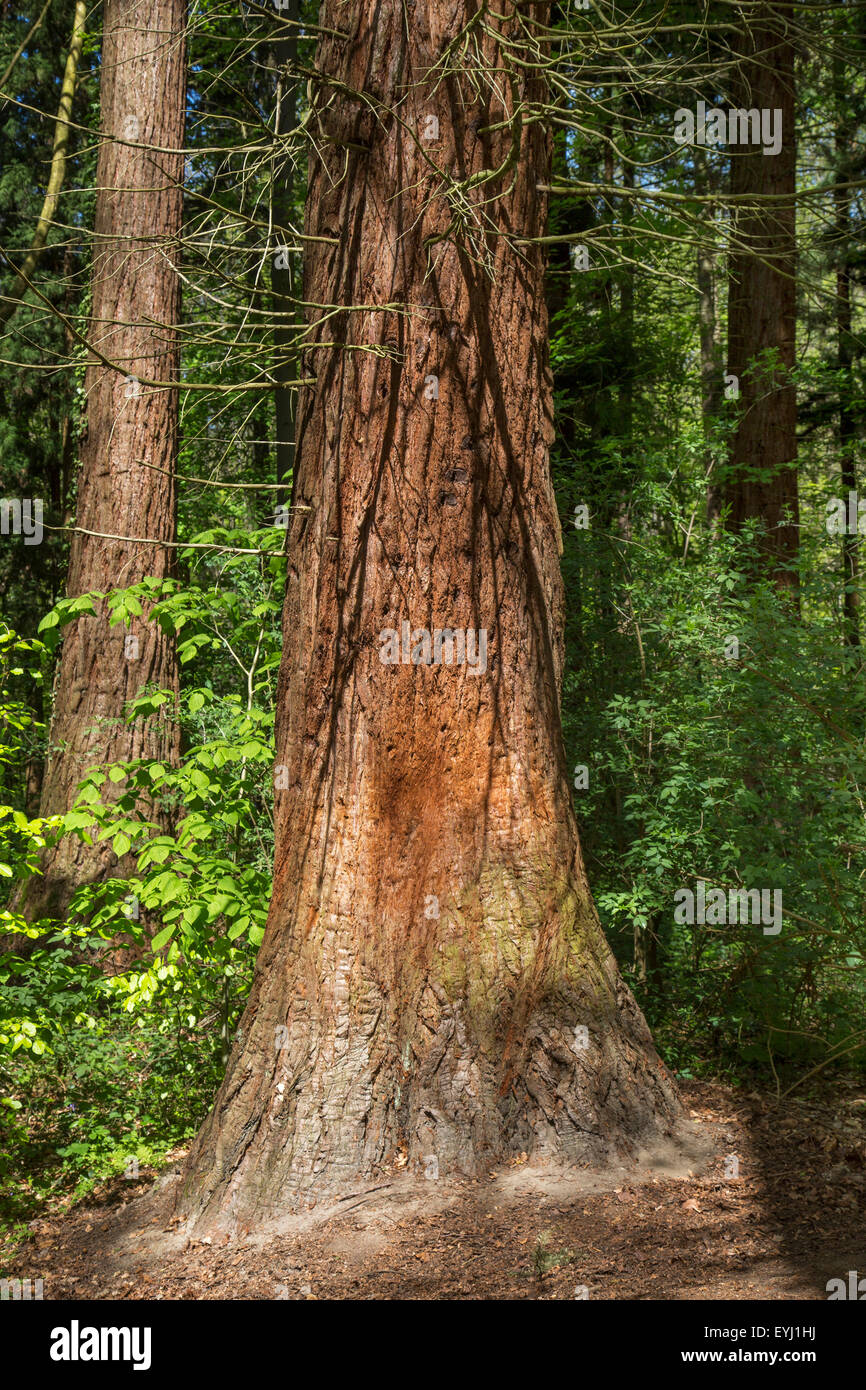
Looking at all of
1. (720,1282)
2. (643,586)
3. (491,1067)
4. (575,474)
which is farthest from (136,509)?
(720,1282)

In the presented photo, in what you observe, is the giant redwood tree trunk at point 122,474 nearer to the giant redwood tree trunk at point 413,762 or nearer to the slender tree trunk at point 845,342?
the giant redwood tree trunk at point 413,762

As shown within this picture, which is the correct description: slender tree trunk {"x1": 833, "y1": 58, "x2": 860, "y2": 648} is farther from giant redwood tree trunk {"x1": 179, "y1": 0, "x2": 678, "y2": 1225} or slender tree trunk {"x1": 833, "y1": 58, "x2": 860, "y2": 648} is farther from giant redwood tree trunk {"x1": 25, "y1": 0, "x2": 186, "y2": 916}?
giant redwood tree trunk {"x1": 25, "y1": 0, "x2": 186, "y2": 916}

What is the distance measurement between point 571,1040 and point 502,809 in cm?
93

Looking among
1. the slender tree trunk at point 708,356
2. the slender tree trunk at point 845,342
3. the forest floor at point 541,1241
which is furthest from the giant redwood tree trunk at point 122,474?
the slender tree trunk at point 845,342

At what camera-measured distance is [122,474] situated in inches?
293

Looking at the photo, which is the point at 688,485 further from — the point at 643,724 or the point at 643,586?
Result: the point at 643,724

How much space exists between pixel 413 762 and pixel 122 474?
4.39m

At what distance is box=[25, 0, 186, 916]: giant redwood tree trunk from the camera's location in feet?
23.7

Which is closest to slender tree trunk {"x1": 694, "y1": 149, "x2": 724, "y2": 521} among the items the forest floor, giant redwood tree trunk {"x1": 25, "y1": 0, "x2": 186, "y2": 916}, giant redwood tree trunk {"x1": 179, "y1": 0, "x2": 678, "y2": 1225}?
giant redwood tree trunk {"x1": 179, "y1": 0, "x2": 678, "y2": 1225}

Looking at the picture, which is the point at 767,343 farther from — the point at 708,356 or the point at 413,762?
the point at 708,356

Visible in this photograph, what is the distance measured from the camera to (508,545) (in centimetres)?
425

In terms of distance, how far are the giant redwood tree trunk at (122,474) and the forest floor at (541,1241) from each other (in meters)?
3.49

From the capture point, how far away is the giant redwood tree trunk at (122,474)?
7234 millimetres

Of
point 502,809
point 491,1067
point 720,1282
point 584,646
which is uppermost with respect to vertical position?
point 584,646
